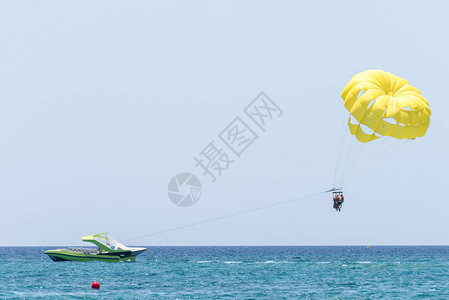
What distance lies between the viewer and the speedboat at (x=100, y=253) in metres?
72.9

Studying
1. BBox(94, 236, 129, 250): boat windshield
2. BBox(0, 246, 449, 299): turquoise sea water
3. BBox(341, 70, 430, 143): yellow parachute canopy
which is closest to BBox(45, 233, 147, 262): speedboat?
BBox(94, 236, 129, 250): boat windshield

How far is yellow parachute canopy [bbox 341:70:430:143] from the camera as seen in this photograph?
135 feet

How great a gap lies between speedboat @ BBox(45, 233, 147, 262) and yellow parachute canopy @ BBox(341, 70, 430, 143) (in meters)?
38.1

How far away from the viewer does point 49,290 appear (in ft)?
144

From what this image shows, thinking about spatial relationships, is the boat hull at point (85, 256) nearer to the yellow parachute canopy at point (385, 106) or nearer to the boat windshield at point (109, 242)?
the boat windshield at point (109, 242)

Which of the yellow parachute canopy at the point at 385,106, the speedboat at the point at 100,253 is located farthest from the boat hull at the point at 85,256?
the yellow parachute canopy at the point at 385,106

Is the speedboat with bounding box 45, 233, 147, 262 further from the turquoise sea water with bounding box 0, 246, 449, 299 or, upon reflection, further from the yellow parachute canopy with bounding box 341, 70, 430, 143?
the yellow parachute canopy with bounding box 341, 70, 430, 143

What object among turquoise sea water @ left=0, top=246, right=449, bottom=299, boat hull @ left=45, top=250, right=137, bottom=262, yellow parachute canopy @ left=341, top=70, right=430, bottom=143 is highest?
yellow parachute canopy @ left=341, top=70, right=430, bottom=143

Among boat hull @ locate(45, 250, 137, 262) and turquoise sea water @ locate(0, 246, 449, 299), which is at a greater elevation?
boat hull @ locate(45, 250, 137, 262)

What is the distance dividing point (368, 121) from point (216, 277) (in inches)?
Result: 785

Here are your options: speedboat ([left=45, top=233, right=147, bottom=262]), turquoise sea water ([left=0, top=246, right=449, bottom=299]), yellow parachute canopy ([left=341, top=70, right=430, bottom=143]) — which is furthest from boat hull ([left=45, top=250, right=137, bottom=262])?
→ yellow parachute canopy ([left=341, top=70, right=430, bottom=143])

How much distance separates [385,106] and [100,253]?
4237 cm

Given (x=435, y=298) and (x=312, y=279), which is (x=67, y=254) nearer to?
(x=312, y=279)

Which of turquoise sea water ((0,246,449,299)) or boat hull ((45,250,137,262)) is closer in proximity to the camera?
turquoise sea water ((0,246,449,299))
